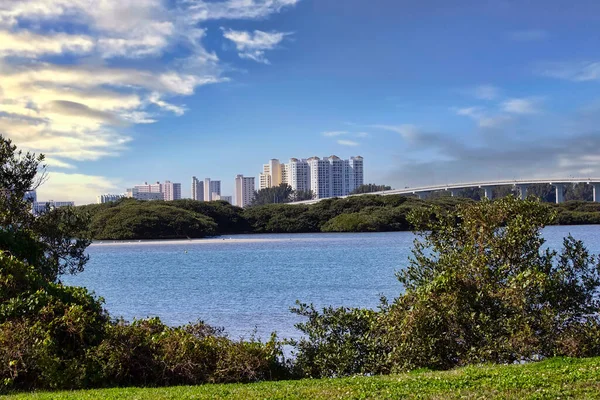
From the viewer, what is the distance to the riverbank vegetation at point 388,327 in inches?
439

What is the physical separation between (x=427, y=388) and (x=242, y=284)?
27796 millimetres

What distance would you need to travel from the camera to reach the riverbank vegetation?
11.1 metres

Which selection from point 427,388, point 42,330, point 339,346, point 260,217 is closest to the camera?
point 427,388

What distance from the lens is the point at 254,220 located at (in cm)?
11662

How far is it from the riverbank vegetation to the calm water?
309 centimetres

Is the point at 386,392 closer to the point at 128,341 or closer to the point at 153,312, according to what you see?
the point at 128,341

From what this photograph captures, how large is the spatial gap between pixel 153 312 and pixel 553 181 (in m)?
101

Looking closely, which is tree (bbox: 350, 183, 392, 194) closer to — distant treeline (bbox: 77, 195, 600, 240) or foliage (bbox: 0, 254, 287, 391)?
distant treeline (bbox: 77, 195, 600, 240)

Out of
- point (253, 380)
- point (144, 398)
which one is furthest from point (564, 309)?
point (144, 398)

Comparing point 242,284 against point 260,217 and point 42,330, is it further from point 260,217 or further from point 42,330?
point 260,217

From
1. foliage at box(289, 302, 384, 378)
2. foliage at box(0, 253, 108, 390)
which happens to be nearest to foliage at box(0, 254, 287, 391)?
foliage at box(0, 253, 108, 390)

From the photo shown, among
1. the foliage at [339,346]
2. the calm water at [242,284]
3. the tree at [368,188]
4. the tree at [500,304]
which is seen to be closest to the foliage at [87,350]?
the foliage at [339,346]

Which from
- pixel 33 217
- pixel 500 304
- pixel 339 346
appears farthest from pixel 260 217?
pixel 500 304

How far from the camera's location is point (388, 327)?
42.5ft
